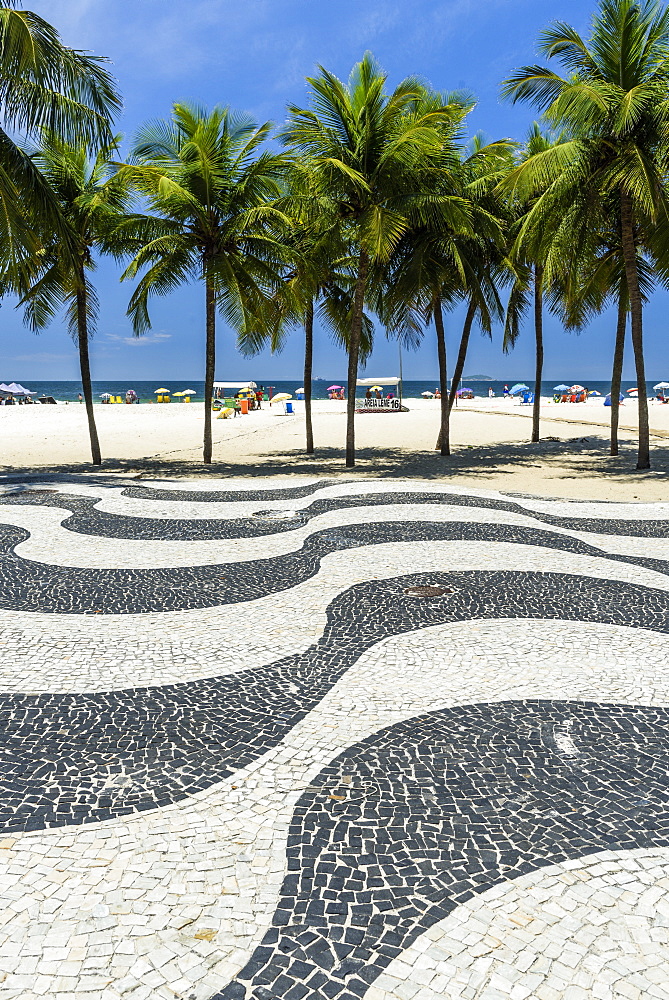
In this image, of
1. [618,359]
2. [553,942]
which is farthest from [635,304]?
[553,942]

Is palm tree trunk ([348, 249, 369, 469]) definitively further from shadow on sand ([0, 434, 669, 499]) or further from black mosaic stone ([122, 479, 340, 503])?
black mosaic stone ([122, 479, 340, 503])

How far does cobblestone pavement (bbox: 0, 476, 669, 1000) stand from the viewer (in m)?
2.18

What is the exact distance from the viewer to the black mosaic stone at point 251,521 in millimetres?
8875

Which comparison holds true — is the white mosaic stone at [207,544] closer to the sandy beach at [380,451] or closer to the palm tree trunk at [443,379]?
the sandy beach at [380,451]

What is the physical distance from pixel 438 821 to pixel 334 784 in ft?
1.78

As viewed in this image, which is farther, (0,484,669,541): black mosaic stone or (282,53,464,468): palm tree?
(282,53,464,468): palm tree

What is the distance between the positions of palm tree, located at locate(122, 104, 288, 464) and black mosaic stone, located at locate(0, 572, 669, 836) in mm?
11779

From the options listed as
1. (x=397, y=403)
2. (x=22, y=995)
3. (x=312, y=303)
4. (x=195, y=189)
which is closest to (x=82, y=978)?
(x=22, y=995)

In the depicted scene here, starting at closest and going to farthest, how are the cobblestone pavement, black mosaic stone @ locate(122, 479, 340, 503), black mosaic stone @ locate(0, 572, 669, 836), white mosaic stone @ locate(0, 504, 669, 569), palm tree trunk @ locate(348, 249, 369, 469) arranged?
the cobblestone pavement
black mosaic stone @ locate(0, 572, 669, 836)
white mosaic stone @ locate(0, 504, 669, 569)
black mosaic stone @ locate(122, 479, 340, 503)
palm tree trunk @ locate(348, 249, 369, 469)

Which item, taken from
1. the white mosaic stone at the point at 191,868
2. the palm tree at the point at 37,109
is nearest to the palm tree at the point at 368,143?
the palm tree at the point at 37,109

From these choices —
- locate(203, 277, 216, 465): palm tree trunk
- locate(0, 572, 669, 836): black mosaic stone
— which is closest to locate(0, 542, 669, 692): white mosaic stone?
locate(0, 572, 669, 836): black mosaic stone

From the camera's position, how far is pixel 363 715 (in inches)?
152

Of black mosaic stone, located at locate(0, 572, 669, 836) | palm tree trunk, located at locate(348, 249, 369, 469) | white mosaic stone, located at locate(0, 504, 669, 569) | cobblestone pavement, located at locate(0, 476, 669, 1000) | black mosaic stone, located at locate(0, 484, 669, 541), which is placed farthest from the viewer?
palm tree trunk, located at locate(348, 249, 369, 469)

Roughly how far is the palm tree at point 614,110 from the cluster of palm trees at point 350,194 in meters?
0.04
